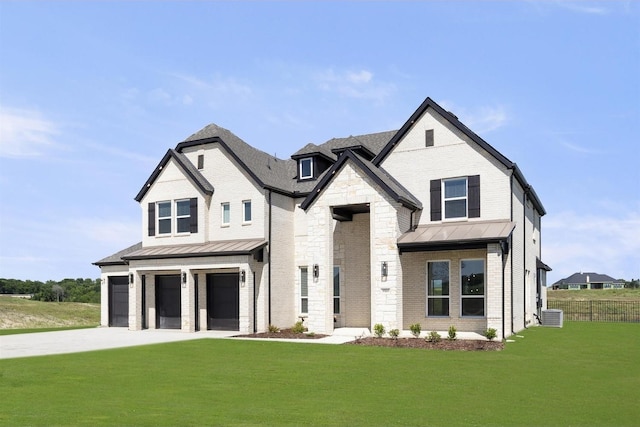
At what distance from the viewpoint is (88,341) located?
76.9 feet

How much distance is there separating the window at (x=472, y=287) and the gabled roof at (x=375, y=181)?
136 inches

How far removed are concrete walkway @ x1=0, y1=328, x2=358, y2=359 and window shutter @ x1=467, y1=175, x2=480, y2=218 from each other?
748 centimetres

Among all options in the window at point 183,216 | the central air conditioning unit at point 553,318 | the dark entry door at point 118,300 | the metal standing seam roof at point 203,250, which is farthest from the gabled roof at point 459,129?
the dark entry door at point 118,300

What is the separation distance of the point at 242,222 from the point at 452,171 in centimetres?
1086

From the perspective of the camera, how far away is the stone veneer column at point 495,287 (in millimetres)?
21375

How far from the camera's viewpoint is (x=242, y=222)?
28453 mm

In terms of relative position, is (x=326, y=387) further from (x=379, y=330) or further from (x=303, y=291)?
(x=303, y=291)

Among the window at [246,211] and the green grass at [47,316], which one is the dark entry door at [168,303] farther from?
the green grass at [47,316]

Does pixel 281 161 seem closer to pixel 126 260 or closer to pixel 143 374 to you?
pixel 126 260

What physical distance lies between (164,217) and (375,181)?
Result: 13245mm

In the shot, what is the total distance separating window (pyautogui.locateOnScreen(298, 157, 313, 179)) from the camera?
100ft

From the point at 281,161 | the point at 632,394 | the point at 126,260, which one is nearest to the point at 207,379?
the point at 632,394

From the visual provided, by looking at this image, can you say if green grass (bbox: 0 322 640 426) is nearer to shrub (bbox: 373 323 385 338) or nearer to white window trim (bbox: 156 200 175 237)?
shrub (bbox: 373 323 385 338)

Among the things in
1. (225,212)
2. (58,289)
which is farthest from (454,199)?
(58,289)
